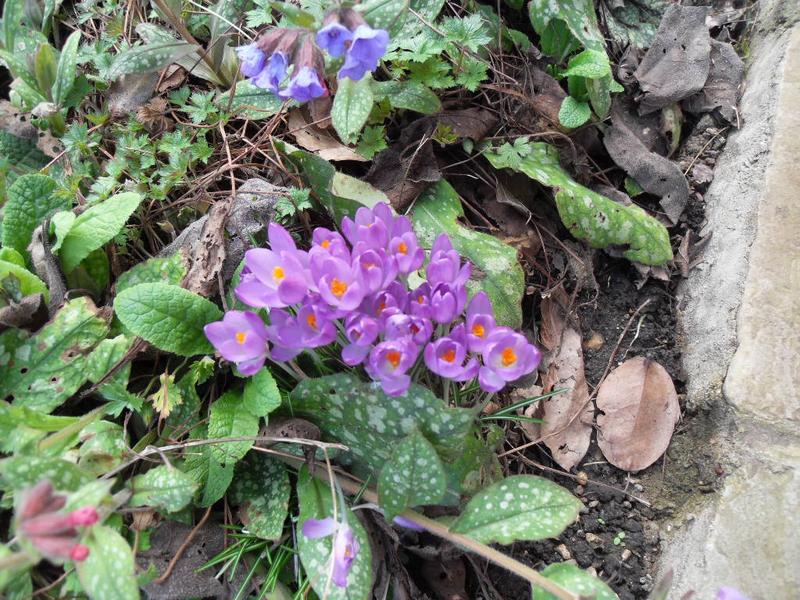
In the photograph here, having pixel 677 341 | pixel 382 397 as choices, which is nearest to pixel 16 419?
pixel 382 397

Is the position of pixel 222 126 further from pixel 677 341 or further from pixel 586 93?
pixel 677 341

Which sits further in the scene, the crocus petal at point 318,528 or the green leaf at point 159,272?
the green leaf at point 159,272

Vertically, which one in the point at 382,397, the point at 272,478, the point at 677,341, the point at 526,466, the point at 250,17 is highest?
the point at 250,17

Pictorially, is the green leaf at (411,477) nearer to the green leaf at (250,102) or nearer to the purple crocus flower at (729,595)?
the purple crocus flower at (729,595)

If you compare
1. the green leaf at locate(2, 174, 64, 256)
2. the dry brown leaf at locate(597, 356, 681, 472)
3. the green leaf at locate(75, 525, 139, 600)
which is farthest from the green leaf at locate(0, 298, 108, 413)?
the dry brown leaf at locate(597, 356, 681, 472)

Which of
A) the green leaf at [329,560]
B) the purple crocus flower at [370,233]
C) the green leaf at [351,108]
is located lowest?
the green leaf at [329,560]

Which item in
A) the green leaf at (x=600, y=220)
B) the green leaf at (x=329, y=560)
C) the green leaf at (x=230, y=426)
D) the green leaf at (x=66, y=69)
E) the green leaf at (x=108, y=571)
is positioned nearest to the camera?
the green leaf at (x=108, y=571)

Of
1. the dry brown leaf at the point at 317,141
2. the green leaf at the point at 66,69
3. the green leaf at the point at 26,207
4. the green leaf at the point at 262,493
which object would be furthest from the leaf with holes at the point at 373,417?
the green leaf at the point at 66,69

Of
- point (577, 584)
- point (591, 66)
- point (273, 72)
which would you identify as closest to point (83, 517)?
point (577, 584)
